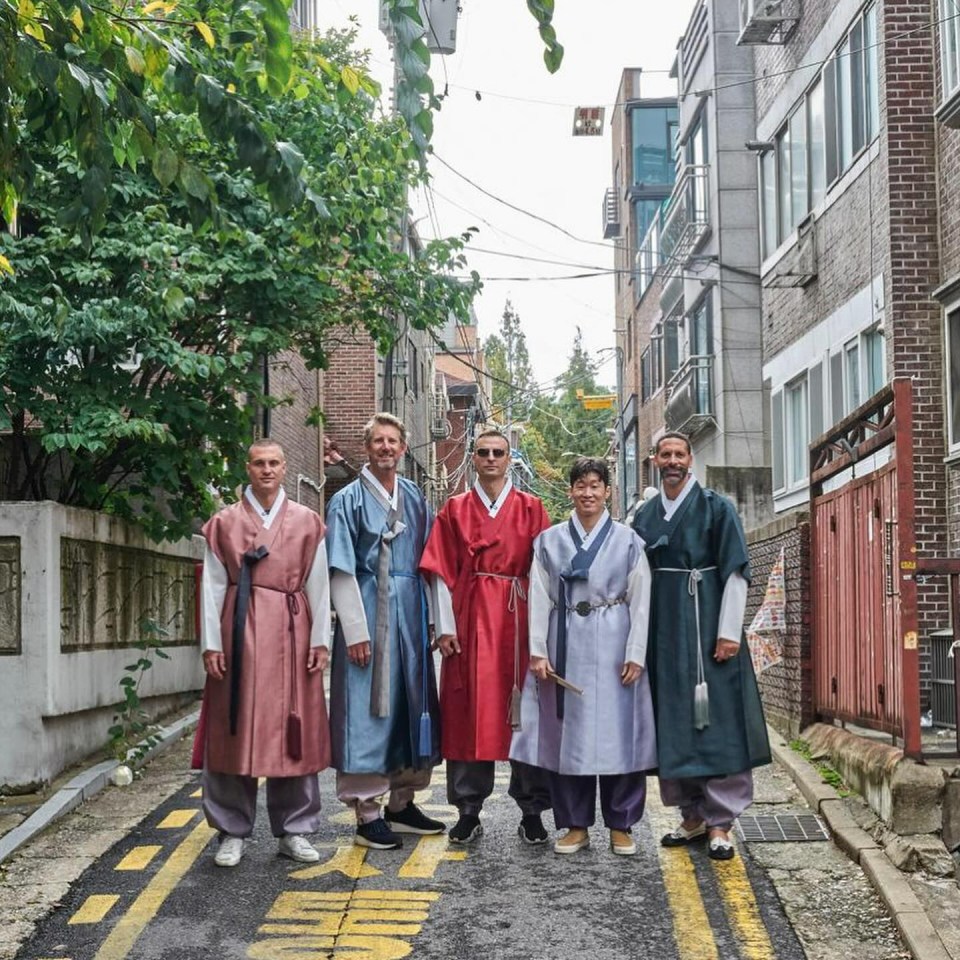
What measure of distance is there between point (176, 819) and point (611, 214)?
38.4 metres

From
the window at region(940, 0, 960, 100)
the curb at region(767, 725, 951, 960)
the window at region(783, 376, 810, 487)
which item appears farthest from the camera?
the window at region(783, 376, 810, 487)

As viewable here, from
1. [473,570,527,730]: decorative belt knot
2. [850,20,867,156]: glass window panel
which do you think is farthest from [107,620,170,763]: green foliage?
[850,20,867,156]: glass window panel

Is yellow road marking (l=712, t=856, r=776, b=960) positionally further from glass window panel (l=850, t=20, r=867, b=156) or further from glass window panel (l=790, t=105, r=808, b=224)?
glass window panel (l=790, t=105, r=808, b=224)

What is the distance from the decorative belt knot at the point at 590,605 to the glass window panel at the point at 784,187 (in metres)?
12.0

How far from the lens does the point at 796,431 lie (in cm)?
1855

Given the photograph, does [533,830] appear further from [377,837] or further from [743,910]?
[743,910]

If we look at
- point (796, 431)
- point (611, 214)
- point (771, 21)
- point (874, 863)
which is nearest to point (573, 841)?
point (874, 863)

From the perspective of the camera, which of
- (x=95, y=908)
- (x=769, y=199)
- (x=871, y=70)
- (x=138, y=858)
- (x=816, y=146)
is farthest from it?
(x=769, y=199)

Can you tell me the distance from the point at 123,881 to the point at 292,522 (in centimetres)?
189

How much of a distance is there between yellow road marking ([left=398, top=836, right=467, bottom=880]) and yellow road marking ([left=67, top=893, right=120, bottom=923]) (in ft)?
4.27

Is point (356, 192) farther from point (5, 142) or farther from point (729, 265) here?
point (729, 265)

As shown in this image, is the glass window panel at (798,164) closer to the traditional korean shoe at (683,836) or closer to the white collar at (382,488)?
the white collar at (382,488)

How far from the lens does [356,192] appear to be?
39.5ft

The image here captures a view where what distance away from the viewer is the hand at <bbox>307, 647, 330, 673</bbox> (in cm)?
740
